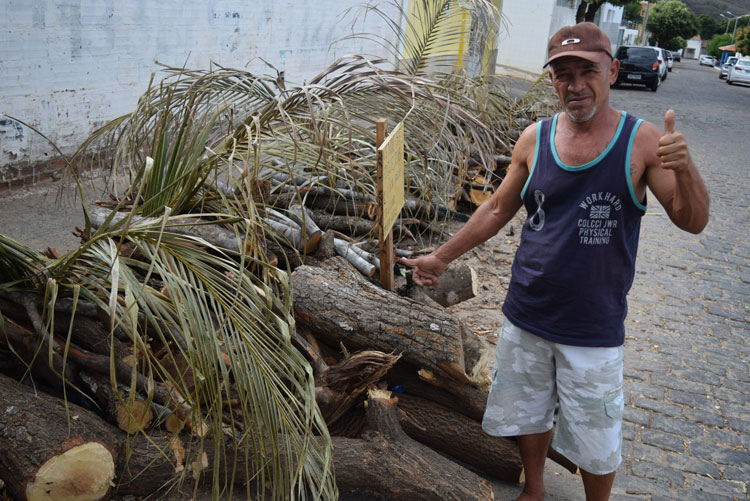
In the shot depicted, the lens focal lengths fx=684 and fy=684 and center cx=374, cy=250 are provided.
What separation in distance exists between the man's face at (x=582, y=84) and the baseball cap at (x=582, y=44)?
2 cm

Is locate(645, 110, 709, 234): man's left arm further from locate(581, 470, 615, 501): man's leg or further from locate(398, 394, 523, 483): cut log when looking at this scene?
locate(398, 394, 523, 483): cut log

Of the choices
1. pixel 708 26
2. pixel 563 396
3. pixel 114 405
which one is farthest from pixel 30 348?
pixel 708 26

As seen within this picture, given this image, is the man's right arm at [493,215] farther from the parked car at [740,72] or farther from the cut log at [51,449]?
the parked car at [740,72]

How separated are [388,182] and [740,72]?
39.0 metres

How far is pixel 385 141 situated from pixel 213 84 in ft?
4.61

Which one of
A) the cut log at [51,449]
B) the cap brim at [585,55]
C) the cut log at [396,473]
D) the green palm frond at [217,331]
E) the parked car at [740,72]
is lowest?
the cut log at [396,473]

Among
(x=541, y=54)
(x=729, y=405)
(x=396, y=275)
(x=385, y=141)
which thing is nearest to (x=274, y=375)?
(x=385, y=141)

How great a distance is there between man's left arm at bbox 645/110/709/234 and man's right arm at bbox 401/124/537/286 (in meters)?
0.45

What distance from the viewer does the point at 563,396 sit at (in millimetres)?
2561

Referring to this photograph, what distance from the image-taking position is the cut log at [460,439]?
9.87 ft

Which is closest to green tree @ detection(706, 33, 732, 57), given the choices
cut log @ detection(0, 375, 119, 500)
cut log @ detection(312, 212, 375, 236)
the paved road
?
the paved road

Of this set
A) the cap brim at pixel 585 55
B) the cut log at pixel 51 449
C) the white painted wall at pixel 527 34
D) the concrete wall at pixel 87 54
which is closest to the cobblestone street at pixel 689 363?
the cap brim at pixel 585 55

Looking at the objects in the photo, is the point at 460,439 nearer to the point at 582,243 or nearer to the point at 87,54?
the point at 582,243

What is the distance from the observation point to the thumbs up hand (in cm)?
213
